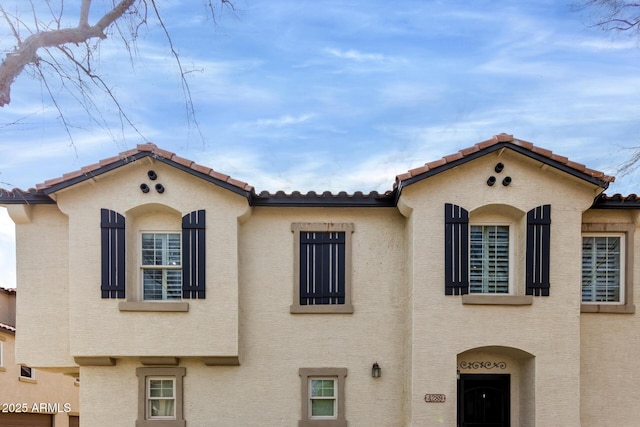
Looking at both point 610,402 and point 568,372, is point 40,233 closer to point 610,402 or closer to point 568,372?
point 568,372

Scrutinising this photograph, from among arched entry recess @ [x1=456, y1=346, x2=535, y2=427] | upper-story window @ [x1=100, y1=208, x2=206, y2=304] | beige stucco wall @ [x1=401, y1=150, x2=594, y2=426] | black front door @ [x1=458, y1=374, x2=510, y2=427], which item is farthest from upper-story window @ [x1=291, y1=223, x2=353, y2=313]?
black front door @ [x1=458, y1=374, x2=510, y2=427]

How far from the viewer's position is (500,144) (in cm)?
939

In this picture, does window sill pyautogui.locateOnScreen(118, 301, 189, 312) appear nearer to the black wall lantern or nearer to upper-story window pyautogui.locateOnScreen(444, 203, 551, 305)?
the black wall lantern

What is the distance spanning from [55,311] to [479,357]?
8901mm

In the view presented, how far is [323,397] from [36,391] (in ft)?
49.8

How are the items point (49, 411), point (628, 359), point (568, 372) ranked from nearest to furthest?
point (568, 372)
point (628, 359)
point (49, 411)

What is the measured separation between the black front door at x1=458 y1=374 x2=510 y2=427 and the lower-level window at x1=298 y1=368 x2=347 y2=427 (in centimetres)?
249

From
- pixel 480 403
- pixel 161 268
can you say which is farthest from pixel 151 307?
pixel 480 403

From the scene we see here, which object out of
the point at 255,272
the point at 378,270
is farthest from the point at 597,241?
the point at 255,272

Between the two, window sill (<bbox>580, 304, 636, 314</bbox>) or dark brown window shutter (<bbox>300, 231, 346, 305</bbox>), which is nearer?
window sill (<bbox>580, 304, 636, 314</bbox>)

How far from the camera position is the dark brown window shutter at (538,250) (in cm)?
945

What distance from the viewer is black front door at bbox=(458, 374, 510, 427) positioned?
33.0 ft

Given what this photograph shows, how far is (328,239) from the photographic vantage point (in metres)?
10.3

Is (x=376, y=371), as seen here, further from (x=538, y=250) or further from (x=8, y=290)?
(x=8, y=290)
